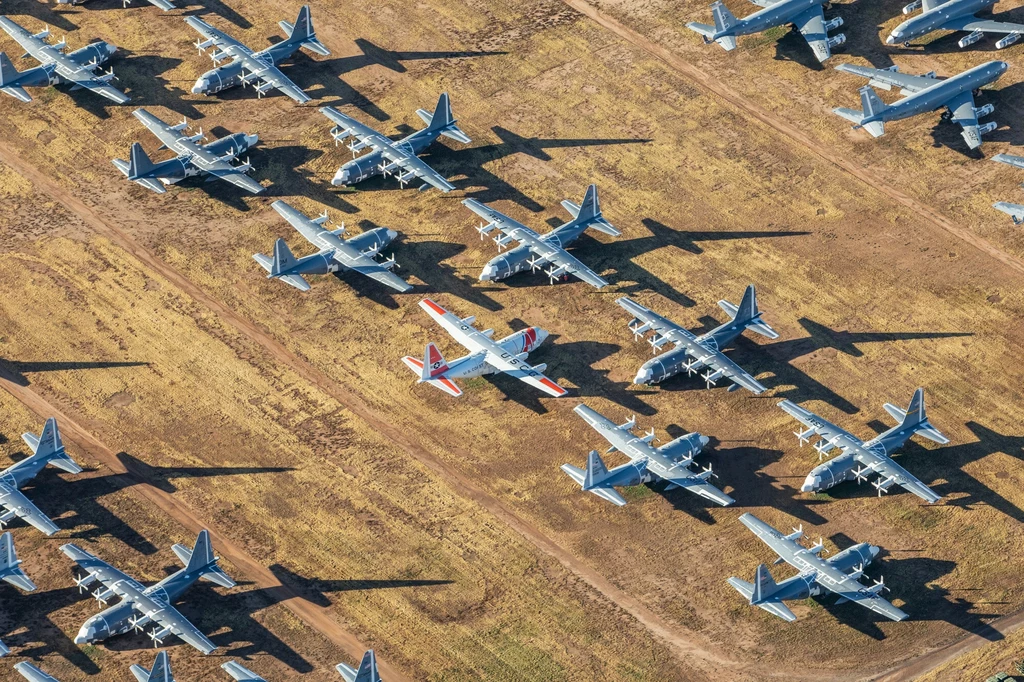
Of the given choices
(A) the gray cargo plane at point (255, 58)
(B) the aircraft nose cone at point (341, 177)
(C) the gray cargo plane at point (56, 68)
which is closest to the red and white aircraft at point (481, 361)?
(B) the aircraft nose cone at point (341, 177)

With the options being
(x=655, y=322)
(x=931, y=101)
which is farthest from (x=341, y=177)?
(x=931, y=101)

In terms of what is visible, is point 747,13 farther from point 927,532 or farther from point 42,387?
point 42,387

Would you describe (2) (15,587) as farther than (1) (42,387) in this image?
No

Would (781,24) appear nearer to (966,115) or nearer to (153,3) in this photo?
(966,115)

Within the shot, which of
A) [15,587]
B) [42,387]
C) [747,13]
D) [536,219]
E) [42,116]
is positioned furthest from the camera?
[747,13]

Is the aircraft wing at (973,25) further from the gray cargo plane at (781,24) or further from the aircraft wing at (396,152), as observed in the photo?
the aircraft wing at (396,152)

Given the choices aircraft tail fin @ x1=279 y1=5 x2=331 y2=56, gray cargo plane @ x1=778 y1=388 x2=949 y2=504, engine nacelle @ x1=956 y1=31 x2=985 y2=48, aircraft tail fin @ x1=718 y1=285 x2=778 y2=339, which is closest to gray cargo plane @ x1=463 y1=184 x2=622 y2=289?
aircraft tail fin @ x1=718 y1=285 x2=778 y2=339

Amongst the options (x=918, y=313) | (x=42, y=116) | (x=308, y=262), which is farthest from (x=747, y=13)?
(x=42, y=116)
